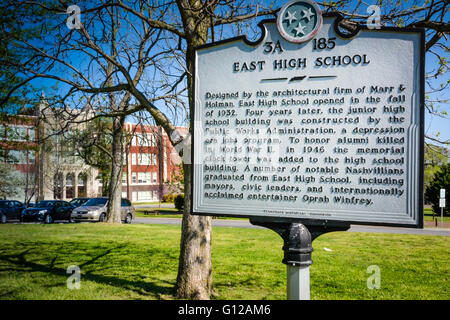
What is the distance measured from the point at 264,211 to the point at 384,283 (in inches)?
196

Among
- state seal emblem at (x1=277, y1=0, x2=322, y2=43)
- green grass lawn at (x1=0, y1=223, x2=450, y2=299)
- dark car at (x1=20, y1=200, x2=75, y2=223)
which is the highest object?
state seal emblem at (x1=277, y1=0, x2=322, y2=43)

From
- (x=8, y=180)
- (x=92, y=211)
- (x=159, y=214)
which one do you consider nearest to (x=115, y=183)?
(x=92, y=211)

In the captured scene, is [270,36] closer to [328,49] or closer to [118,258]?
[328,49]

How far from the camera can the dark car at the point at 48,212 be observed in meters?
22.6

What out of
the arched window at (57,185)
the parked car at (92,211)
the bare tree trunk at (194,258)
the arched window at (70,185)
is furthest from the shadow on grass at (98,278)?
the arched window at (70,185)

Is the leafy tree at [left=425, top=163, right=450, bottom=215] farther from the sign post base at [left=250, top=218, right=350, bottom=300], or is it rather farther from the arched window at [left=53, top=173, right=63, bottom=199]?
the arched window at [left=53, top=173, right=63, bottom=199]

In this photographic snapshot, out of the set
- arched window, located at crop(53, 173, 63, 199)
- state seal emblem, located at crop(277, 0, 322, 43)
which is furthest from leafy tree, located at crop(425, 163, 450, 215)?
arched window, located at crop(53, 173, 63, 199)

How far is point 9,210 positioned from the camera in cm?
2384

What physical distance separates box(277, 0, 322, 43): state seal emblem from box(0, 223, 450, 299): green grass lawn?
425cm

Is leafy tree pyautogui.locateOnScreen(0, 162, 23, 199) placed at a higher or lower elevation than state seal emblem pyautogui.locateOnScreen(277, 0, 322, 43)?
lower

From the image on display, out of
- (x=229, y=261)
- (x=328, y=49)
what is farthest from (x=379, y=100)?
(x=229, y=261)

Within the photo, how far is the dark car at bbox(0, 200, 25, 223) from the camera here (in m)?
23.3

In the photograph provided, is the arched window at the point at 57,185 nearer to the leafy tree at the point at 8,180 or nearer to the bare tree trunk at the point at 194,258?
the leafy tree at the point at 8,180

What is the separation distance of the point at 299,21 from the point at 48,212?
23.6 metres
